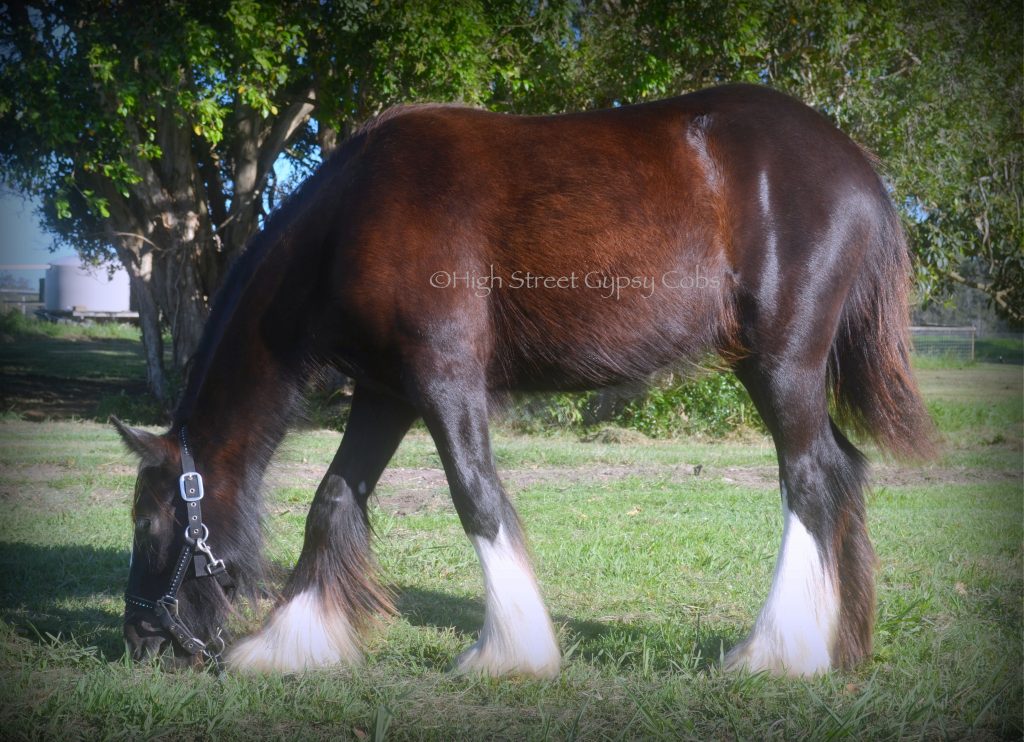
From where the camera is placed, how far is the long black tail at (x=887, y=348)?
11.9 ft

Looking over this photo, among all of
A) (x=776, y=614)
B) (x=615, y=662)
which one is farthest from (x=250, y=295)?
(x=776, y=614)

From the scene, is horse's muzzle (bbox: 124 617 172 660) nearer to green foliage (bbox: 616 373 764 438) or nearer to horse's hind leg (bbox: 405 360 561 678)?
horse's hind leg (bbox: 405 360 561 678)

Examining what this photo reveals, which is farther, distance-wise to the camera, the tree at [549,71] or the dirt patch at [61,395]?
the dirt patch at [61,395]

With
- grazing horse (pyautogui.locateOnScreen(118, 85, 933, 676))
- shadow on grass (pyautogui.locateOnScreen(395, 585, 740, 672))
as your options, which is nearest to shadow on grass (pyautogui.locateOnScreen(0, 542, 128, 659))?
grazing horse (pyautogui.locateOnScreen(118, 85, 933, 676))

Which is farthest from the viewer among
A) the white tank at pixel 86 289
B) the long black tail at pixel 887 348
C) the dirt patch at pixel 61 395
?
the white tank at pixel 86 289

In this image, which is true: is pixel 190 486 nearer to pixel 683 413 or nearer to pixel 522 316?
pixel 522 316

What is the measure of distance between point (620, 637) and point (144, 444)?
6.89ft

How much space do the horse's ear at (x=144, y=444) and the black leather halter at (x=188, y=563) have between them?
13 centimetres

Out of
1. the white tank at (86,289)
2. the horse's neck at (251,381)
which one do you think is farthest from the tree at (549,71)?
the white tank at (86,289)

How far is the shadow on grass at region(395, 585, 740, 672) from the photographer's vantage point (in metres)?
3.43

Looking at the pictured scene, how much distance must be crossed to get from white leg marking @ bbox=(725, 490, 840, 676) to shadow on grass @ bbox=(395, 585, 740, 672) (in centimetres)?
16

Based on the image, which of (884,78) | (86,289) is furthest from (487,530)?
(86,289)

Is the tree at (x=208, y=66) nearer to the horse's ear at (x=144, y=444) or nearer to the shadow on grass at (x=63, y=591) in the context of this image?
the shadow on grass at (x=63, y=591)

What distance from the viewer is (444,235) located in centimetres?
327
